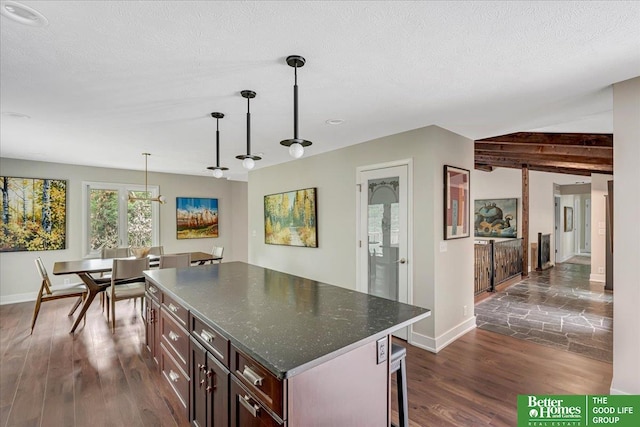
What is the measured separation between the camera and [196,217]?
7270 mm

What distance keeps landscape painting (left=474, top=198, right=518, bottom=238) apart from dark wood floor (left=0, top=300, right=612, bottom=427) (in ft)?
18.6

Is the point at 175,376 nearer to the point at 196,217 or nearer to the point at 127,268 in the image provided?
the point at 127,268

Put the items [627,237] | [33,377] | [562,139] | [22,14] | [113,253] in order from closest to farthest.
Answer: [22,14]
[627,237]
[33,377]
[562,139]
[113,253]

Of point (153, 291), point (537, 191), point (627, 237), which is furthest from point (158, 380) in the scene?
point (537, 191)

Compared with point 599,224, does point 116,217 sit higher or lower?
higher

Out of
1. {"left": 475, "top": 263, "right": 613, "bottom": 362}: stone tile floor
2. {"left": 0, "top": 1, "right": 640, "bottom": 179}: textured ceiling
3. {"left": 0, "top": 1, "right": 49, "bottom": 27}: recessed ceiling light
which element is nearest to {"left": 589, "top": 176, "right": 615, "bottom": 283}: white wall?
{"left": 475, "top": 263, "right": 613, "bottom": 362}: stone tile floor

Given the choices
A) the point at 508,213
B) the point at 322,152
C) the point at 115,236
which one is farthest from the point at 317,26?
the point at 508,213

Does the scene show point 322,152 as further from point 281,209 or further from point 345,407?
point 345,407

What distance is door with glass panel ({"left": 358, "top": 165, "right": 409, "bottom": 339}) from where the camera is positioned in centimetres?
356

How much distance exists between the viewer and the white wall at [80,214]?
17.0 ft

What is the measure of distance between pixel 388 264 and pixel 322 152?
196cm

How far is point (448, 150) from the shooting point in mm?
3480

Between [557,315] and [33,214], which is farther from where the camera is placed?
[33,214]

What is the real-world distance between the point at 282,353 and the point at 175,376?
152cm
